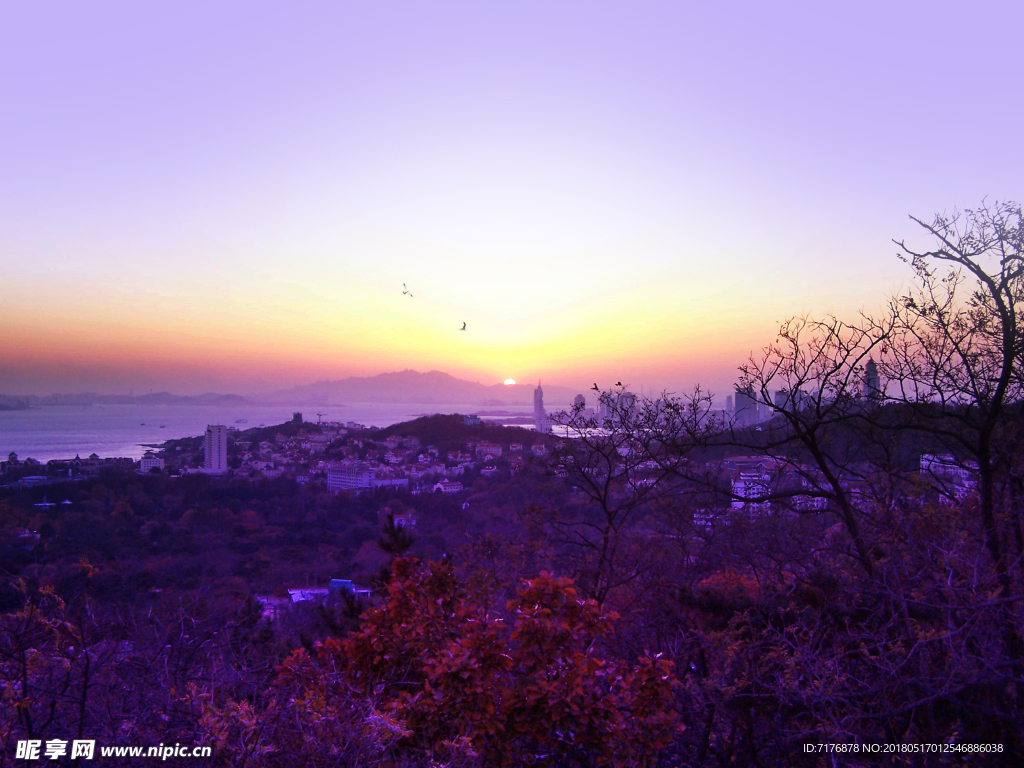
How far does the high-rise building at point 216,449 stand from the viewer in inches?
1232

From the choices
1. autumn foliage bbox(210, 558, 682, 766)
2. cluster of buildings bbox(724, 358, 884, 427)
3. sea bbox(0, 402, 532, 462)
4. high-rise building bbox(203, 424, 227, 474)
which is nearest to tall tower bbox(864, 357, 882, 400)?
cluster of buildings bbox(724, 358, 884, 427)

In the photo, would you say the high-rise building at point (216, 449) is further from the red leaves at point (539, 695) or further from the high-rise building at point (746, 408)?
the red leaves at point (539, 695)

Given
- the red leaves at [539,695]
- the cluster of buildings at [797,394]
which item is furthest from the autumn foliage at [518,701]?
the cluster of buildings at [797,394]

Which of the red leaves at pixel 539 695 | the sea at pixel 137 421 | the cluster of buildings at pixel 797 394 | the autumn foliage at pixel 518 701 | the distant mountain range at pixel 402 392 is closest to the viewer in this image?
the autumn foliage at pixel 518 701

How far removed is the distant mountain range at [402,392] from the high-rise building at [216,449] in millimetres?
23145

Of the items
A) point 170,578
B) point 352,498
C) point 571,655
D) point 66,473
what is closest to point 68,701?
point 571,655

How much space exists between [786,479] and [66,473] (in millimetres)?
27836

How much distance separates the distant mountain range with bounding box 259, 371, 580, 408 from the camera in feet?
170

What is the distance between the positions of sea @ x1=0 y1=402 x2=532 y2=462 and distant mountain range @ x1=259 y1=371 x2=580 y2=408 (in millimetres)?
840

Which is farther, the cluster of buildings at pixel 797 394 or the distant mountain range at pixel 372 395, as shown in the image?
the distant mountain range at pixel 372 395

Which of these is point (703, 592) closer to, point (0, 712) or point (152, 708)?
point (152, 708)

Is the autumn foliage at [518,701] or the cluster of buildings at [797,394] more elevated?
the cluster of buildings at [797,394]

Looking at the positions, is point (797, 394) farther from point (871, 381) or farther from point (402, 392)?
point (402, 392)

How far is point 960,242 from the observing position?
20.3ft
